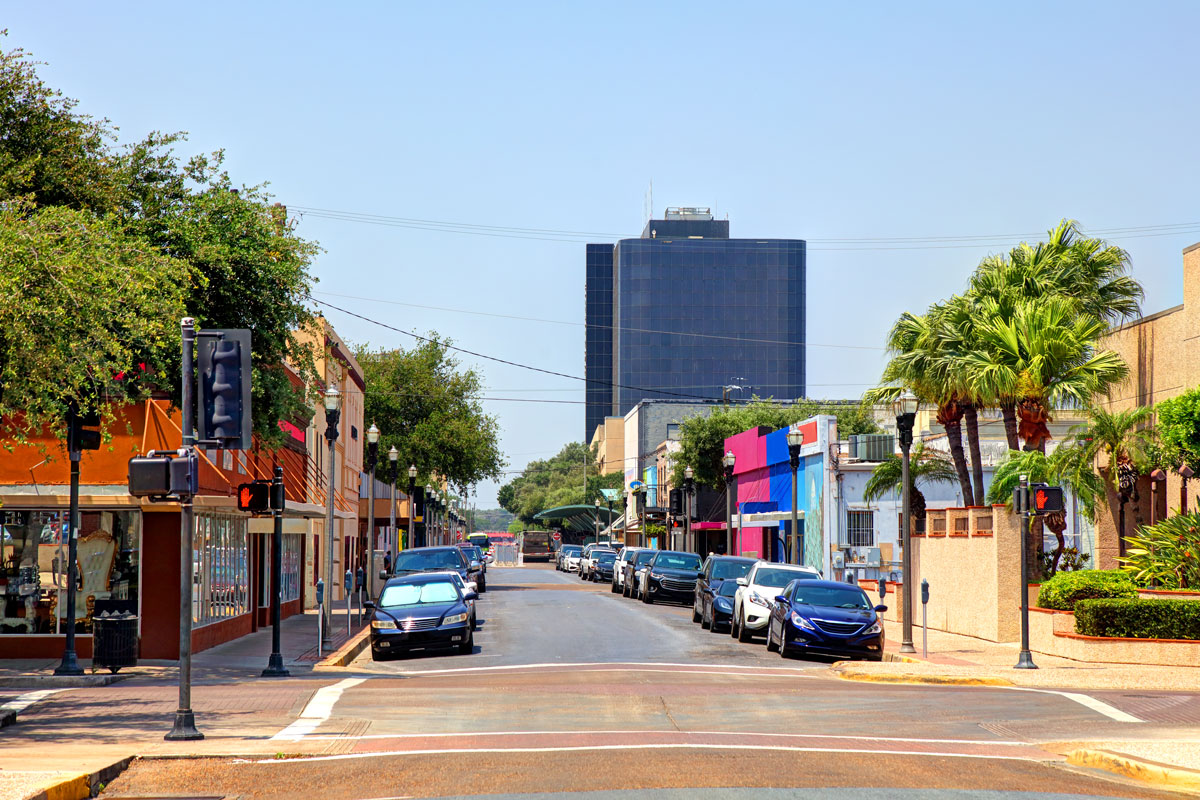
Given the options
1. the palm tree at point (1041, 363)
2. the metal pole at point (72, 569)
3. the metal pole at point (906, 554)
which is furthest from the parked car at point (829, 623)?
the metal pole at point (72, 569)

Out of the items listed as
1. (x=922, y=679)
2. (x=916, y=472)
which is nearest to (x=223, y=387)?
(x=922, y=679)

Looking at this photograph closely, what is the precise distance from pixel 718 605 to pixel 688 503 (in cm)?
3000

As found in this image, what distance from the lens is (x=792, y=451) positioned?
38.1 m

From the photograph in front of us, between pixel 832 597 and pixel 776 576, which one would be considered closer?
pixel 832 597

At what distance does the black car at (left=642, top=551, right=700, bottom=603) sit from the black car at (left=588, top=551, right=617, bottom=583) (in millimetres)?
23863

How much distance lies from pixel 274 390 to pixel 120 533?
3.67 meters

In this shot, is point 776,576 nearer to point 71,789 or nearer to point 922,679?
point 922,679

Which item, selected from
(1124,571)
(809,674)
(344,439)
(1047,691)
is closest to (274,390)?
(809,674)

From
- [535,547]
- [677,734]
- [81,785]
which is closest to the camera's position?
[81,785]

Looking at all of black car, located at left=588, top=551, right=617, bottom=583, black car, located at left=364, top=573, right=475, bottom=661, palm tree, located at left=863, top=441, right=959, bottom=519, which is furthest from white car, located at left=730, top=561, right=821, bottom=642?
black car, located at left=588, top=551, right=617, bottom=583

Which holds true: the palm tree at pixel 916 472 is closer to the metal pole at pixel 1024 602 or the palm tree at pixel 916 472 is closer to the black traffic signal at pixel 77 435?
the metal pole at pixel 1024 602

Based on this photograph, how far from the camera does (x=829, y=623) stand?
24.6 metres

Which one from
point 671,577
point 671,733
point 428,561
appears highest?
point 428,561

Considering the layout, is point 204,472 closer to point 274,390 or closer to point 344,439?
point 274,390
